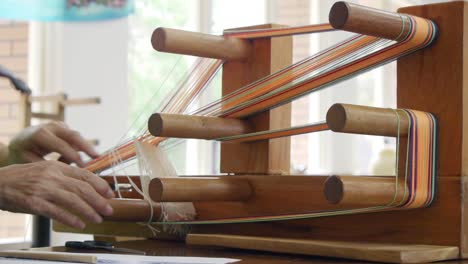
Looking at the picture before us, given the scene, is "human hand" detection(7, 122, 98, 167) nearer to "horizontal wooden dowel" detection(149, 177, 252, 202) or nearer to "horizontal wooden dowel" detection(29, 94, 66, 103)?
"horizontal wooden dowel" detection(149, 177, 252, 202)

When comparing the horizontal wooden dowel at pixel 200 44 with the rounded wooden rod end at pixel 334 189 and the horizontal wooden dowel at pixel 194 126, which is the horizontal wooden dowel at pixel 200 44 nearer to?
the horizontal wooden dowel at pixel 194 126

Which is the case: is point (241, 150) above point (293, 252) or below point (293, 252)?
above

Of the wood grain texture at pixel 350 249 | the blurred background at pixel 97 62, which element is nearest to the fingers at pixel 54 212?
the wood grain texture at pixel 350 249

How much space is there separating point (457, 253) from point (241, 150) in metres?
0.38

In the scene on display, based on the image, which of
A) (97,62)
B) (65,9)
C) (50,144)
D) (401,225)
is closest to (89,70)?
(97,62)

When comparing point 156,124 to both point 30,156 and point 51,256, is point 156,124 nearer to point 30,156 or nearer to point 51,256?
point 51,256

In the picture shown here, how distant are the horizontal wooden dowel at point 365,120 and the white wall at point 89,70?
3.24 m

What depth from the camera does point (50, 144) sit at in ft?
4.53

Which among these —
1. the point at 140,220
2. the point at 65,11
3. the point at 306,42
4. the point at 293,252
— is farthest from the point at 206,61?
the point at 306,42

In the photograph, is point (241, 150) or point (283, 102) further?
point (241, 150)

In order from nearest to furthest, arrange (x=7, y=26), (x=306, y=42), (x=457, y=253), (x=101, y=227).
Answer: (x=457, y=253) → (x=101, y=227) → (x=7, y=26) → (x=306, y=42)

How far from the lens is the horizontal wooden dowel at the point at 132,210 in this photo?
3.86 ft

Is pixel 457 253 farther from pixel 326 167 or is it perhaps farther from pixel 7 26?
pixel 326 167

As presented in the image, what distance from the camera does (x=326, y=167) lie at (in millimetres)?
6871
